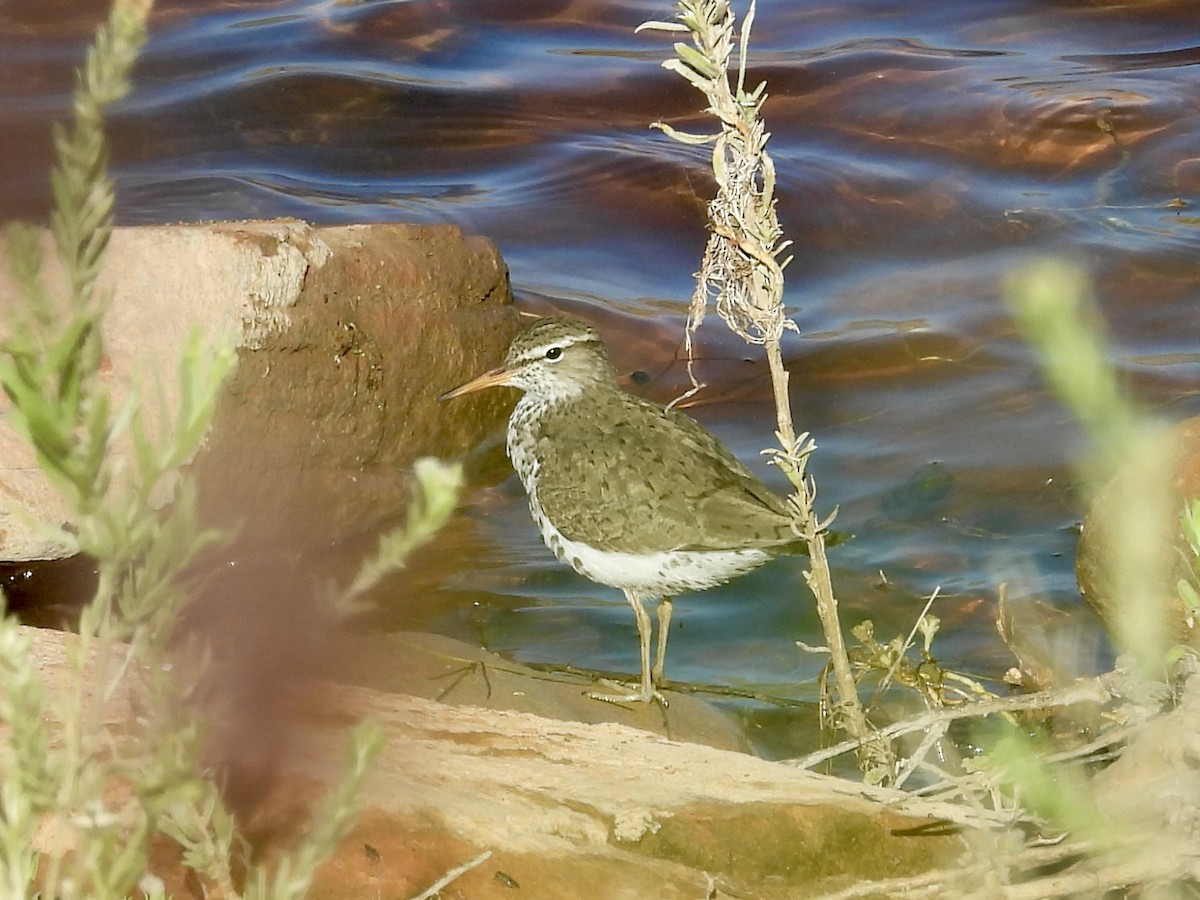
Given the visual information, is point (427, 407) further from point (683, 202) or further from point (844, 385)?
point (683, 202)

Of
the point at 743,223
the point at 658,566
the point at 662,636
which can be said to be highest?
the point at 743,223

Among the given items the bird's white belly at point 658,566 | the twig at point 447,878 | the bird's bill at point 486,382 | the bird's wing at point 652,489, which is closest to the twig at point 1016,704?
the twig at point 447,878

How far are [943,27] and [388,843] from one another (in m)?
8.44

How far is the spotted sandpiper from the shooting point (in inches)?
188

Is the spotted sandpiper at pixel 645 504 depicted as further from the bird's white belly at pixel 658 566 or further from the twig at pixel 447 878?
the twig at pixel 447 878

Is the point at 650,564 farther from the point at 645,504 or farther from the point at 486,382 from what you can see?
the point at 486,382

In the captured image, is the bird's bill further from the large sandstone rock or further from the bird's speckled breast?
the bird's speckled breast

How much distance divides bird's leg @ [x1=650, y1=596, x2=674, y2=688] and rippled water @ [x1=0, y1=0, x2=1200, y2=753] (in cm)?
15

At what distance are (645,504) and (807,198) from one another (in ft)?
13.3

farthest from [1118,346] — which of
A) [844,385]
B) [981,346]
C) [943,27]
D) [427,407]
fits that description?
[943,27]

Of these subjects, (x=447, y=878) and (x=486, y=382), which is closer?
(x=447, y=878)

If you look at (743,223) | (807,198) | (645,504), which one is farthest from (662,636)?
(807,198)

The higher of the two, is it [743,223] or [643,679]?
[743,223]

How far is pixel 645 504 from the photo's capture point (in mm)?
4953
